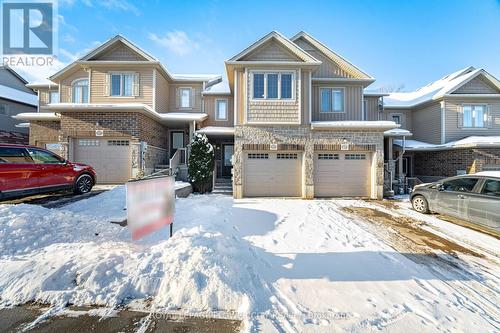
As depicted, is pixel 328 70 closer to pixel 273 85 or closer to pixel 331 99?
pixel 331 99

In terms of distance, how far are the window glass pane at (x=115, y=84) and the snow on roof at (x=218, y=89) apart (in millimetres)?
5452

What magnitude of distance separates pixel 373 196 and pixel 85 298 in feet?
38.6

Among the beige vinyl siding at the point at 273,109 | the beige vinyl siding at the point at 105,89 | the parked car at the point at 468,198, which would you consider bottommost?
the parked car at the point at 468,198

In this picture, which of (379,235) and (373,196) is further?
(373,196)

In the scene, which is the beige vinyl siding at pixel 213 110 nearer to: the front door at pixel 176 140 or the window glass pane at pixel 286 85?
the front door at pixel 176 140

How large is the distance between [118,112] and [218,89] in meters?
7.26

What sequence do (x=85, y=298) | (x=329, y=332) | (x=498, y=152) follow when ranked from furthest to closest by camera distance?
(x=498, y=152) < (x=85, y=298) < (x=329, y=332)

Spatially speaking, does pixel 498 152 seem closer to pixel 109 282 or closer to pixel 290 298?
pixel 290 298

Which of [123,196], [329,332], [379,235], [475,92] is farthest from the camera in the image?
[475,92]

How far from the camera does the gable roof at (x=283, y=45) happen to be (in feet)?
35.1

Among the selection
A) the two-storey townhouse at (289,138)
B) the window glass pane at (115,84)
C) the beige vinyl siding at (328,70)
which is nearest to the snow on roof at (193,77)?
the window glass pane at (115,84)

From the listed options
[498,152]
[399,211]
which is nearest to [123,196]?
[399,211]

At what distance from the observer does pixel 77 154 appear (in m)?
11.4

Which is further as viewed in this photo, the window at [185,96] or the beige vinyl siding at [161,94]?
the window at [185,96]
